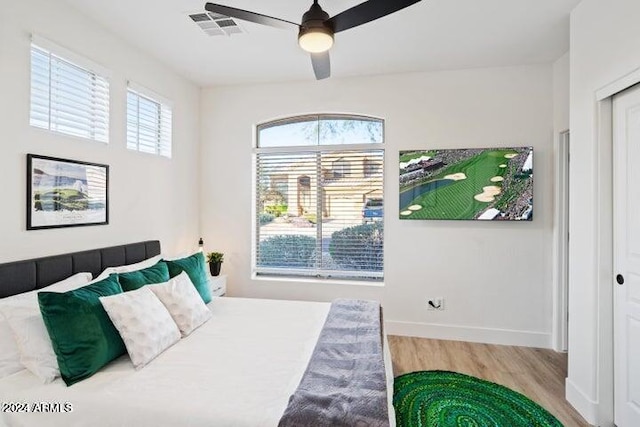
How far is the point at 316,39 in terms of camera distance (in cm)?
185

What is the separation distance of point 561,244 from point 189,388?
341 centimetres

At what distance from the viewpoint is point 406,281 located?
3645 millimetres

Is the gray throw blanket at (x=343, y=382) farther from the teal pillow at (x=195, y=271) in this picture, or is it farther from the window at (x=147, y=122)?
the window at (x=147, y=122)

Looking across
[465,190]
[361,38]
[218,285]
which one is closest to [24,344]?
[218,285]

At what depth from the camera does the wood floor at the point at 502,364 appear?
248 cm

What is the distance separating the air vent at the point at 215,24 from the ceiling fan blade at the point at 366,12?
3.88 feet

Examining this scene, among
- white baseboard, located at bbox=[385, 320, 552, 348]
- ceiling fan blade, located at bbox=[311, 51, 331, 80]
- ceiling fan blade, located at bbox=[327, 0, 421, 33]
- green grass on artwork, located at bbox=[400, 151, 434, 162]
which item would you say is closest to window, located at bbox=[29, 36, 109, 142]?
ceiling fan blade, located at bbox=[311, 51, 331, 80]

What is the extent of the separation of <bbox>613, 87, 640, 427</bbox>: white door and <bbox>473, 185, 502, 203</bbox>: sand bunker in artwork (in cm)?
123

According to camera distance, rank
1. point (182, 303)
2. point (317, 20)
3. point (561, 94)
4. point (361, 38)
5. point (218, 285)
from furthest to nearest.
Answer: point (218, 285) < point (561, 94) < point (361, 38) < point (182, 303) < point (317, 20)

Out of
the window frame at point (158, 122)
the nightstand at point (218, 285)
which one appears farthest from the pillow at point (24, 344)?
the nightstand at point (218, 285)

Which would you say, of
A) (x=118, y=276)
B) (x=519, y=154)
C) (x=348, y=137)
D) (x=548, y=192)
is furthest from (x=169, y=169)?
(x=548, y=192)

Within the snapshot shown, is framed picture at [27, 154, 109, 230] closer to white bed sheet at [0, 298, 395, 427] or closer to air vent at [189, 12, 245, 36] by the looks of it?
white bed sheet at [0, 298, 395, 427]

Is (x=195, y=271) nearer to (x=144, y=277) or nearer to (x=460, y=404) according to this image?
(x=144, y=277)

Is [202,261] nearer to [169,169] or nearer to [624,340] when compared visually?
[169,169]
